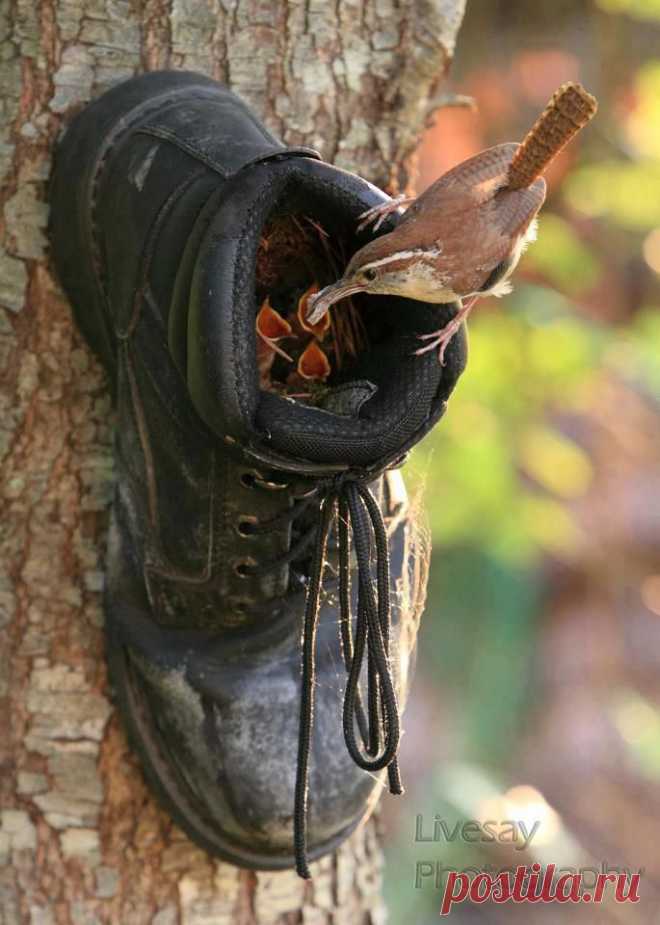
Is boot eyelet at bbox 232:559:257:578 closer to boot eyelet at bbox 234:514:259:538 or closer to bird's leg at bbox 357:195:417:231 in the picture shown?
boot eyelet at bbox 234:514:259:538

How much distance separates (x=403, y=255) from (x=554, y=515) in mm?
1818

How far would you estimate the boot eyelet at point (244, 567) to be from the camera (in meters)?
1.24

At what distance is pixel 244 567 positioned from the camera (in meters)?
1.25

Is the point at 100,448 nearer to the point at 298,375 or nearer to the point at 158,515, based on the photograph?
the point at 158,515

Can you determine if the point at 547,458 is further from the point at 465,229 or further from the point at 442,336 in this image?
the point at 442,336

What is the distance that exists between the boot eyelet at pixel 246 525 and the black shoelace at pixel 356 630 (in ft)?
0.20

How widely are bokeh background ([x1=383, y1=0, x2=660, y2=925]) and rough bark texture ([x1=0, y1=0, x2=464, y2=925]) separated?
1.31m

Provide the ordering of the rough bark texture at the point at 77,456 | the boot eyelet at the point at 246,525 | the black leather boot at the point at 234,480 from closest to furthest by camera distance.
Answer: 1. the black leather boot at the point at 234,480
2. the boot eyelet at the point at 246,525
3. the rough bark texture at the point at 77,456

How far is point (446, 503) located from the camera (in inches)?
111

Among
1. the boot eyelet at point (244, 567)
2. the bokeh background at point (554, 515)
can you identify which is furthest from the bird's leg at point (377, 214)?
the bokeh background at point (554, 515)

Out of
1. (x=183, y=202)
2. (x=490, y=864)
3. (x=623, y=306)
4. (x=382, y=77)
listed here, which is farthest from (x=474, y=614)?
(x=183, y=202)

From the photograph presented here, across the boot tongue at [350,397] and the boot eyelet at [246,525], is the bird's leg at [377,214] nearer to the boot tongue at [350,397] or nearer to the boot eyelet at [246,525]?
the boot tongue at [350,397]

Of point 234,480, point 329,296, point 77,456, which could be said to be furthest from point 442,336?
point 77,456

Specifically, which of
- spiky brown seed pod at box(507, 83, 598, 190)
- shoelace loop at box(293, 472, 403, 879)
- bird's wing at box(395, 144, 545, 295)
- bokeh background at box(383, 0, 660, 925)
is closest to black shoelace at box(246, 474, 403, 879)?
shoelace loop at box(293, 472, 403, 879)
